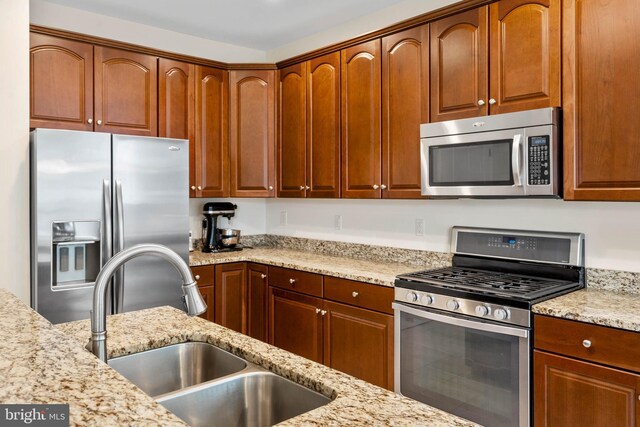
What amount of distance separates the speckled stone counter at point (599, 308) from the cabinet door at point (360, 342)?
900 mm

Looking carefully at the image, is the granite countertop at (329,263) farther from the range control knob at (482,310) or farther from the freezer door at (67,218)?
the freezer door at (67,218)

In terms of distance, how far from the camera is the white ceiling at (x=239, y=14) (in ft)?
10.8

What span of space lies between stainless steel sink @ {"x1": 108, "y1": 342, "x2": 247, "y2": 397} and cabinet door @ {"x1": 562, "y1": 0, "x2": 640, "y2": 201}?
175 centimetres

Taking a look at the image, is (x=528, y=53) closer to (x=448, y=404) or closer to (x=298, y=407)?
(x=448, y=404)

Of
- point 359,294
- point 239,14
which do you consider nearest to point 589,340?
point 359,294

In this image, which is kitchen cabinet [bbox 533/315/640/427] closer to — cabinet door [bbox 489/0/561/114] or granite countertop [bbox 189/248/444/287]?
granite countertop [bbox 189/248/444/287]

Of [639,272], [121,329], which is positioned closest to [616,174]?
[639,272]

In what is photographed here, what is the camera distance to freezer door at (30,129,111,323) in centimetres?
265

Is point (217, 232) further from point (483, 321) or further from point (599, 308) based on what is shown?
point (599, 308)

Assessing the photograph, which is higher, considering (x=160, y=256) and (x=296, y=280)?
(x=160, y=256)

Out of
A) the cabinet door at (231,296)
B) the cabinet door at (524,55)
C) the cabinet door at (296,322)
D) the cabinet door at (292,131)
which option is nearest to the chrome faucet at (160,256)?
the cabinet door at (524,55)

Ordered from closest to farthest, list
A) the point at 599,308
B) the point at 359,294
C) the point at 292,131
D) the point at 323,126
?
the point at 599,308
the point at 359,294
the point at 323,126
the point at 292,131

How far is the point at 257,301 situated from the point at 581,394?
2253mm

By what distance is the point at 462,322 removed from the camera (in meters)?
2.29
